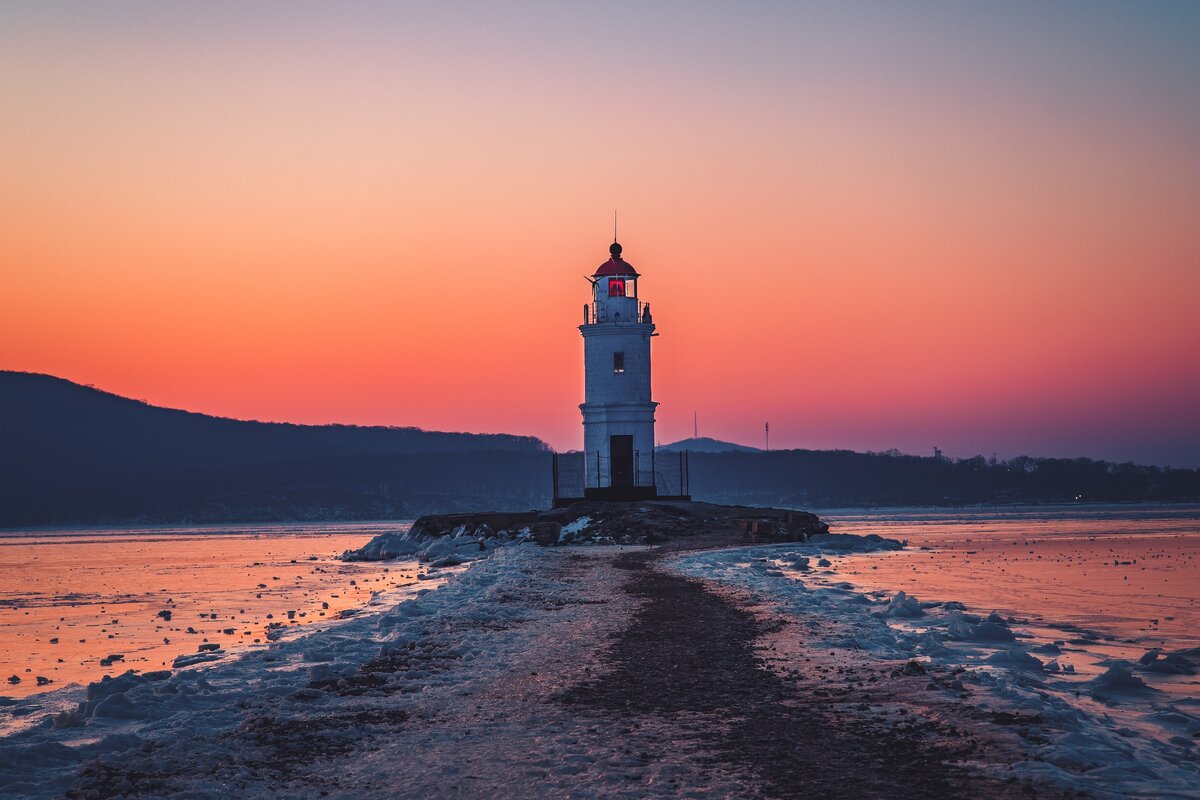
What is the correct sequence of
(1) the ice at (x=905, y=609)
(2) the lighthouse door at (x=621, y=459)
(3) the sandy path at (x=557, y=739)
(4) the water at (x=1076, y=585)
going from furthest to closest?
(2) the lighthouse door at (x=621, y=459) → (1) the ice at (x=905, y=609) → (4) the water at (x=1076, y=585) → (3) the sandy path at (x=557, y=739)

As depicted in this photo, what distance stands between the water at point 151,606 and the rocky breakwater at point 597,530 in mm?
3575

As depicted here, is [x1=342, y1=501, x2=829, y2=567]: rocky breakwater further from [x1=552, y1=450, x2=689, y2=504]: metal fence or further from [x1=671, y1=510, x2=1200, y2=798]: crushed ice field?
[x1=671, y1=510, x2=1200, y2=798]: crushed ice field

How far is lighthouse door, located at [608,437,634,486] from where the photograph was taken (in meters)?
48.5

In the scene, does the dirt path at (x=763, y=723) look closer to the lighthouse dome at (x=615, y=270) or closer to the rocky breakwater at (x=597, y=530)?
the rocky breakwater at (x=597, y=530)

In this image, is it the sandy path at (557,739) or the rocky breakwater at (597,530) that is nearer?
the sandy path at (557,739)

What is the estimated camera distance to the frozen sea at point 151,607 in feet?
49.0

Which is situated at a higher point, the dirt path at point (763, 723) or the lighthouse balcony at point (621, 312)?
the lighthouse balcony at point (621, 312)

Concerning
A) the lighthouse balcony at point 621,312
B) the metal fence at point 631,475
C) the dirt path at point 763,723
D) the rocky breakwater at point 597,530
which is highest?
the lighthouse balcony at point 621,312

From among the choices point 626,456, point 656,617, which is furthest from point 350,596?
point 626,456

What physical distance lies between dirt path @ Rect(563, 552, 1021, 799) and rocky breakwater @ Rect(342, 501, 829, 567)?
83.5ft

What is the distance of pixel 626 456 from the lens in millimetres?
48688

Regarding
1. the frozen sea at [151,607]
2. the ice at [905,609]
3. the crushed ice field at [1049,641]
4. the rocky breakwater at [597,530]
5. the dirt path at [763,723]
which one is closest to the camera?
the dirt path at [763,723]

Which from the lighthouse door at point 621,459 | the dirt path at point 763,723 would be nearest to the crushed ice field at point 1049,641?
the dirt path at point 763,723

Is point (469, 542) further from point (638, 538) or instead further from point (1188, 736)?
point (1188, 736)
